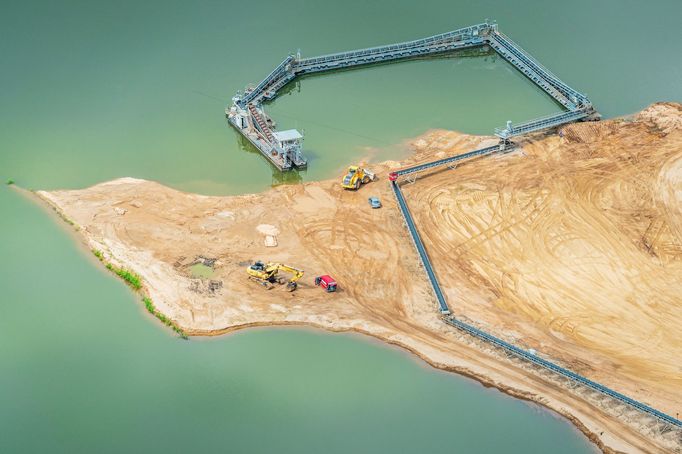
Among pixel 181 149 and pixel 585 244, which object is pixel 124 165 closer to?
pixel 181 149

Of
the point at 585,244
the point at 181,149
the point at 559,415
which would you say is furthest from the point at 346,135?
the point at 559,415

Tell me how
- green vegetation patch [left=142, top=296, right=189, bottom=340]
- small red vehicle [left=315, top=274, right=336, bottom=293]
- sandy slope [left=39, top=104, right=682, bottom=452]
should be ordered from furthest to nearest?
1. small red vehicle [left=315, top=274, right=336, bottom=293]
2. green vegetation patch [left=142, top=296, right=189, bottom=340]
3. sandy slope [left=39, top=104, right=682, bottom=452]

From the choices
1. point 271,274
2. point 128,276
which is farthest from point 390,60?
point 128,276

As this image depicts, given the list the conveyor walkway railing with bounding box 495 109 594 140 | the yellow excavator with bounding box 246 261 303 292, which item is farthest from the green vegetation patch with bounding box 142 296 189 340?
the conveyor walkway railing with bounding box 495 109 594 140

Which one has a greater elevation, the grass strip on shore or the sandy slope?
the sandy slope

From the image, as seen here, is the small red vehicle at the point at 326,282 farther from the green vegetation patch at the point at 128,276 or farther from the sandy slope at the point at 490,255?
the green vegetation patch at the point at 128,276

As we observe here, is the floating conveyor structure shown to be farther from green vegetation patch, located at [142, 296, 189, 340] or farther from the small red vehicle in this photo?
green vegetation patch, located at [142, 296, 189, 340]

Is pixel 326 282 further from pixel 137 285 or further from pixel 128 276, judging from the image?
pixel 128 276
